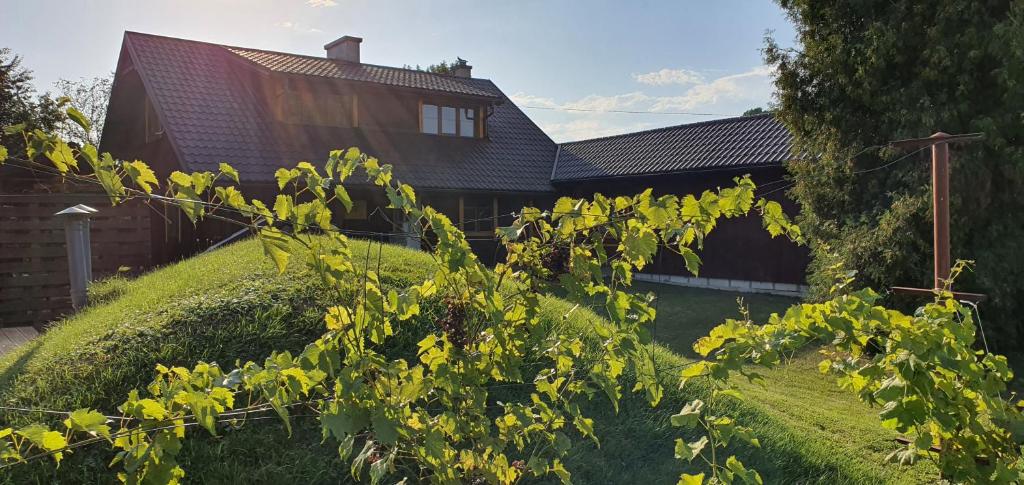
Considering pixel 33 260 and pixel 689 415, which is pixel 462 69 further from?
pixel 689 415

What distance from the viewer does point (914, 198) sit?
7.67 metres

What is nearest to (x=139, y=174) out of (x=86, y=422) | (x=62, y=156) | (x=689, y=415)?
(x=62, y=156)

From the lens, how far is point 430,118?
52.1 ft

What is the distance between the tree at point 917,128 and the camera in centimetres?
739

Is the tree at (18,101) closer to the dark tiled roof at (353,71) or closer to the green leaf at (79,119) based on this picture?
the dark tiled roof at (353,71)

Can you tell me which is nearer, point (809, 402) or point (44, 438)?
point (44, 438)

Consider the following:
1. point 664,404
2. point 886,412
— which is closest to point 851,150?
point 664,404

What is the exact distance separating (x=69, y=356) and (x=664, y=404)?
378cm

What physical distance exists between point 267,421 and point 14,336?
5597 mm

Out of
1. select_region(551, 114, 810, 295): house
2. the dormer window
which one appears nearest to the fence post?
select_region(551, 114, 810, 295): house

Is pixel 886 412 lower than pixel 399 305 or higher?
lower

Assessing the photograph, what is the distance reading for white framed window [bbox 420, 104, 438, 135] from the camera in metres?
15.8

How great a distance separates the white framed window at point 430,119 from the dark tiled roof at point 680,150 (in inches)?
132

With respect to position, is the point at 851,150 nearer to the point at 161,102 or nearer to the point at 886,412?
the point at 886,412
